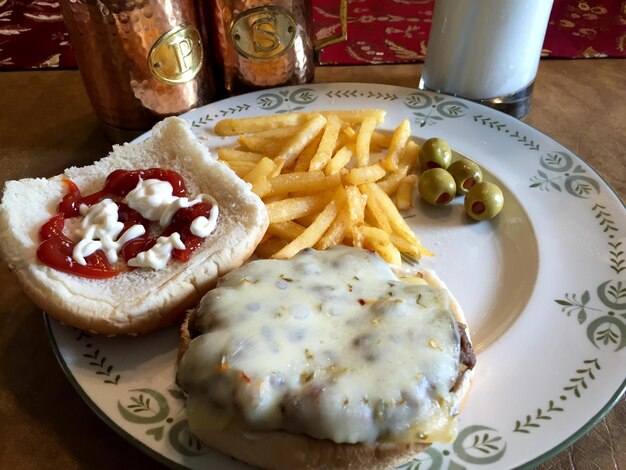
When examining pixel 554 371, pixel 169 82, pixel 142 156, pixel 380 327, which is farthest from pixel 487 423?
pixel 169 82

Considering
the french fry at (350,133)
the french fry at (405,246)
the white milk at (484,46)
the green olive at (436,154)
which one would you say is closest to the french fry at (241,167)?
the french fry at (350,133)

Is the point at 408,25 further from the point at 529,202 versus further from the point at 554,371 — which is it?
the point at 554,371

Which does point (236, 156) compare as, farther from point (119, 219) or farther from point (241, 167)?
point (119, 219)

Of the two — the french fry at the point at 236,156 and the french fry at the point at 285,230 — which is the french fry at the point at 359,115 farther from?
the french fry at the point at 285,230

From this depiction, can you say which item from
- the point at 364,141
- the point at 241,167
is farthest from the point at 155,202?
the point at 364,141

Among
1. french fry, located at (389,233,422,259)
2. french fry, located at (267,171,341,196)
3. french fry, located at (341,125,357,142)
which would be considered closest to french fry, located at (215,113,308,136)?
french fry, located at (341,125,357,142)
